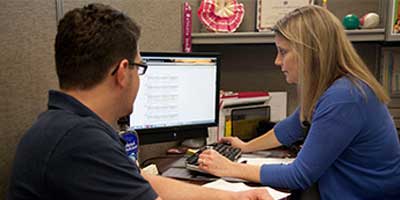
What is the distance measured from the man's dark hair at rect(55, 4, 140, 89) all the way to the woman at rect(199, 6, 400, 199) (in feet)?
1.96

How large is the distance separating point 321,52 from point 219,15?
0.82 m

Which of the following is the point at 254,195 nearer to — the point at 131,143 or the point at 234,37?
the point at 131,143

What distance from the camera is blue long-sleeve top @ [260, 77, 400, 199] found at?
1127 mm

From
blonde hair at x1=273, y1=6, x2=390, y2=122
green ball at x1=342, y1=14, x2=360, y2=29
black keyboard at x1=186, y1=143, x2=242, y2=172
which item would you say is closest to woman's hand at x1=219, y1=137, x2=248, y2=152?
black keyboard at x1=186, y1=143, x2=242, y2=172

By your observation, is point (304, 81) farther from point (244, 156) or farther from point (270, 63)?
point (270, 63)

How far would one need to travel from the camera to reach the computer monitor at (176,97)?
139cm

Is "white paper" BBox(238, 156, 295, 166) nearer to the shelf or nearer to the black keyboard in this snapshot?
the black keyboard

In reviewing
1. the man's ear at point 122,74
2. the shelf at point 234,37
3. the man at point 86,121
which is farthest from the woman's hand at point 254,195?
the shelf at point 234,37

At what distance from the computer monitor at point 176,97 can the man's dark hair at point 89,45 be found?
569 millimetres

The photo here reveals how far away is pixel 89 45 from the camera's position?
743 millimetres

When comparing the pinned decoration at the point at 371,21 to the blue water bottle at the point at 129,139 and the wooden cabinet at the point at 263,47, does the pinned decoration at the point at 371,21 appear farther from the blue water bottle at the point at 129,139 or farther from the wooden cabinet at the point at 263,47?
the blue water bottle at the point at 129,139

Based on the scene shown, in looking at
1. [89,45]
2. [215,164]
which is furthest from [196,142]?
[89,45]

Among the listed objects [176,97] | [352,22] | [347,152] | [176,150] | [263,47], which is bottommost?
[176,150]

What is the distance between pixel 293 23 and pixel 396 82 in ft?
3.40
